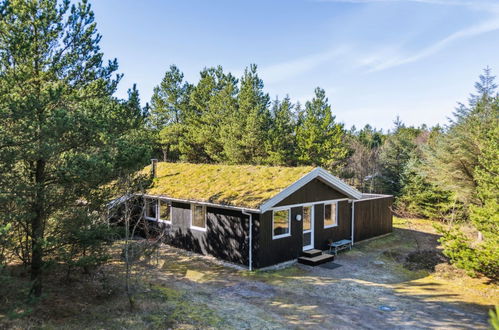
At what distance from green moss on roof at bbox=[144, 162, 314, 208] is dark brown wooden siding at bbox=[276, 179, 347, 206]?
1.92ft

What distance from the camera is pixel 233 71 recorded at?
3228 cm

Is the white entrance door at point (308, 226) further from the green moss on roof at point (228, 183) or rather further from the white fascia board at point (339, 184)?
the green moss on roof at point (228, 183)

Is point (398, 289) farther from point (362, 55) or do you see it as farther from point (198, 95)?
point (198, 95)

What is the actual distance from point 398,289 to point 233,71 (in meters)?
26.4

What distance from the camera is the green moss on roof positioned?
1244 cm

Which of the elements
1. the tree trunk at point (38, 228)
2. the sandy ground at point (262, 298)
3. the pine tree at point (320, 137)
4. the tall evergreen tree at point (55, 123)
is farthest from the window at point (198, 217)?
the pine tree at point (320, 137)

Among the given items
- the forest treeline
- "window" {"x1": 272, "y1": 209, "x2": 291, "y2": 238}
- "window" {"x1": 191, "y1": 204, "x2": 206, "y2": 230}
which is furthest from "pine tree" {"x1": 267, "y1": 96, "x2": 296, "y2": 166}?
the forest treeline

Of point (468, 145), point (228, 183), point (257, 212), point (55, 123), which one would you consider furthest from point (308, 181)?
point (468, 145)

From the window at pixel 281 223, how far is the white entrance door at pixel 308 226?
4.37 ft

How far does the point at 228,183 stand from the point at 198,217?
197 cm

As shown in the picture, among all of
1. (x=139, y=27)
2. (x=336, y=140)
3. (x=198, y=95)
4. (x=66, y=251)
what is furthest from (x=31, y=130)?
(x=198, y=95)

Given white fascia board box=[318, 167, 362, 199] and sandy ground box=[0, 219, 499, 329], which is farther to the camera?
white fascia board box=[318, 167, 362, 199]

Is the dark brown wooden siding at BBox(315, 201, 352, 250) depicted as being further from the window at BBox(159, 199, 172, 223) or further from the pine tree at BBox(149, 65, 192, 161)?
the pine tree at BBox(149, 65, 192, 161)

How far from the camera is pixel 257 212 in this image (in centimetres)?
1145
